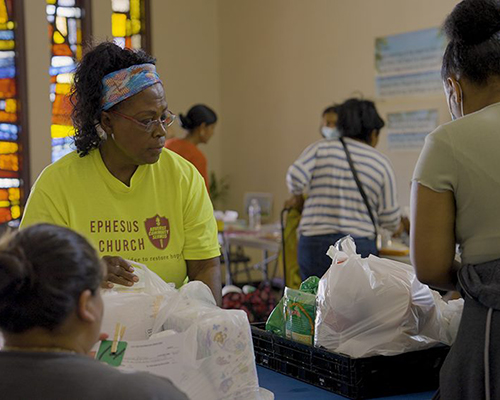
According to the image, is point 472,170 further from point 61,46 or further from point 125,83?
point 61,46

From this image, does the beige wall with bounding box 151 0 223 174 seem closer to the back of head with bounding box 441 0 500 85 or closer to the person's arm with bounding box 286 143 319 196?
the person's arm with bounding box 286 143 319 196

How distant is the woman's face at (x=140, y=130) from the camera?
82.7 inches

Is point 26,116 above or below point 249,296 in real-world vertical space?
above

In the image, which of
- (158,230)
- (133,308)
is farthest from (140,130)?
(133,308)

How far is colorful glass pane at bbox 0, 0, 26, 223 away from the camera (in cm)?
664

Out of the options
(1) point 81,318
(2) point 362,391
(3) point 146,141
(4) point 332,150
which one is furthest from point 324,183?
(1) point 81,318

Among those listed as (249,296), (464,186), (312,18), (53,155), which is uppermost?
(312,18)

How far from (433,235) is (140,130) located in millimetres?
902

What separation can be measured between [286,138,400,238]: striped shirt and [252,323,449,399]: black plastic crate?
2013 mm

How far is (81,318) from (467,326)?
784mm

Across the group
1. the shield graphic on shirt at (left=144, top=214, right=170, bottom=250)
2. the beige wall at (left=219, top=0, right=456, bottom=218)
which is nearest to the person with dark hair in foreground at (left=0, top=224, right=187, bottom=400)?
the shield graphic on shirt at (left=144, top=214, right=170, bottom=250)

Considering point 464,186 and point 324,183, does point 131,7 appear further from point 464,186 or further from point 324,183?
point 464,186

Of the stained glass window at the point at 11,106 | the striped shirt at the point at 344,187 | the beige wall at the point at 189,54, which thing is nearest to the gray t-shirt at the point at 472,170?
the striped shirt at the point at 344,187

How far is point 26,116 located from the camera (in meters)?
6.67
